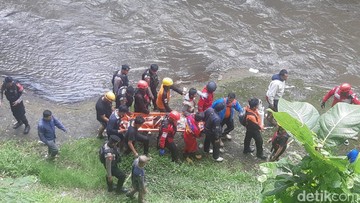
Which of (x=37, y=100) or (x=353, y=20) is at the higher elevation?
(x=353, y=20)

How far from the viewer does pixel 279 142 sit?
814cm

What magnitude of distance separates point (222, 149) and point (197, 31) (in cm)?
608

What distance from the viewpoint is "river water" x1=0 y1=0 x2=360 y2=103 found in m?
12.3

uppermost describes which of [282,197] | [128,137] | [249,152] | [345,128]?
[345,128]

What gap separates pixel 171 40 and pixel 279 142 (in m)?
6.55

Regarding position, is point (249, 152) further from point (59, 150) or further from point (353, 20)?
point (353, 20)

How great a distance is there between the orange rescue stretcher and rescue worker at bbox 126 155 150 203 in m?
1.55

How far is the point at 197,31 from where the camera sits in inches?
559

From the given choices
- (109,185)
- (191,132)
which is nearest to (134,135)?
(109,185)

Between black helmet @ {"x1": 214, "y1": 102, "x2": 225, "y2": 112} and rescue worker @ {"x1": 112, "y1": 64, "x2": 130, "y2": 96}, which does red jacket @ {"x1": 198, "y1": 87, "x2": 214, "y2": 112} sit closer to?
black helmet @ {"x1": 214, "y1": 102, "x2": 225, "y2": 112}

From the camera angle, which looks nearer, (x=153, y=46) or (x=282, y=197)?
(x=282, y=197)

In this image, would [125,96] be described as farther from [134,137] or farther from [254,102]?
[254,102]

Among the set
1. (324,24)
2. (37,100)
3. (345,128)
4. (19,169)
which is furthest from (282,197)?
(324,24)

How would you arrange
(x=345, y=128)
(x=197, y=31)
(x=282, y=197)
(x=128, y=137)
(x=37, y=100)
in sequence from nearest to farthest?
(x=345, y=128), (x=282, y=197), (x=128, y=137), (x=37, y=100), (x=197, y=31)
